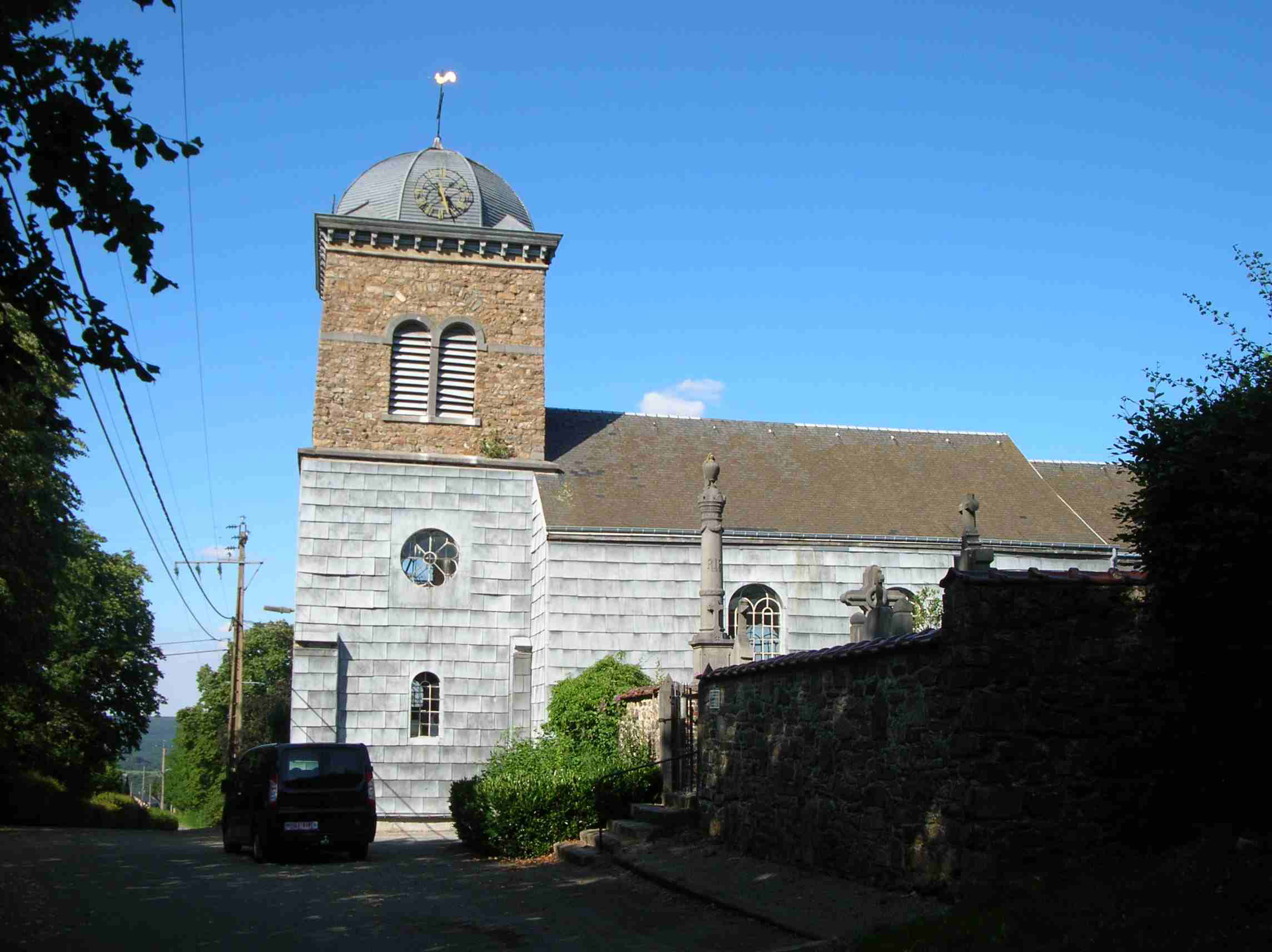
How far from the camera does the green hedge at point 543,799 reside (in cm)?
1638

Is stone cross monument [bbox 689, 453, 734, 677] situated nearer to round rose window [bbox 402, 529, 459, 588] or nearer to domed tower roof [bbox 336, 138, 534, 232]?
round rose window [bbox 402, 529, 459, 588]

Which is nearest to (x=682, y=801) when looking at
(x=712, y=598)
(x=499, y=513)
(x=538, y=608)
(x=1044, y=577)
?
(x=712, y=598)

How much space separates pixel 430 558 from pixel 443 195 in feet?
28.0

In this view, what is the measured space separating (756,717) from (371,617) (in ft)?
44.7

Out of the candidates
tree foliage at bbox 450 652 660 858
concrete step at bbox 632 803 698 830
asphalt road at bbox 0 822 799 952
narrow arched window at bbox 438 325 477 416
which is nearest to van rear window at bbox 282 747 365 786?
asphalt road at bbox 0 822 799 952

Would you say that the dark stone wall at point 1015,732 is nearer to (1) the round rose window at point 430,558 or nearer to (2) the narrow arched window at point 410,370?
(1) the round rose window at point 430,558

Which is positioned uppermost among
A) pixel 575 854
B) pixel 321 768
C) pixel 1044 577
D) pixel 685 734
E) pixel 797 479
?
pixel 797 479

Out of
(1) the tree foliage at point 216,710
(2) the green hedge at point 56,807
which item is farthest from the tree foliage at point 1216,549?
(1) the tree foliage at point 216,710

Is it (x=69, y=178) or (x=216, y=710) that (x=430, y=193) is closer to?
(x=69, y=178)

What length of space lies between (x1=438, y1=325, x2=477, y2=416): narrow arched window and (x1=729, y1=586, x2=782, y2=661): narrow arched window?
7.34m

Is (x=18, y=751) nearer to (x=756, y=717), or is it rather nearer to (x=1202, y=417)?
(x=756, y=717)

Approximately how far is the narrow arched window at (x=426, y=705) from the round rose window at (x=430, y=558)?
1.96 metres

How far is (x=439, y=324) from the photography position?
2789cm

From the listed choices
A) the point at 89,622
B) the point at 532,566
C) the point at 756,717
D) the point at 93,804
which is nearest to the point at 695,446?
the point at 532,566
